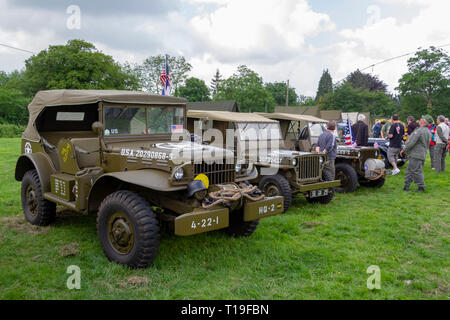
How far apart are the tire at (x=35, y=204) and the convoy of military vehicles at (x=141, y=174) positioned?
17 millimetres

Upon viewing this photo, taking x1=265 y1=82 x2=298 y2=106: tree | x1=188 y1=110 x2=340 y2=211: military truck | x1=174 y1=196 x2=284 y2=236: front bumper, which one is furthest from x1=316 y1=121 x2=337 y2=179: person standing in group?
x1=265 y1=82 x2=298 y2=106: tree

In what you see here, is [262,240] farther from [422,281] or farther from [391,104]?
[391,104]

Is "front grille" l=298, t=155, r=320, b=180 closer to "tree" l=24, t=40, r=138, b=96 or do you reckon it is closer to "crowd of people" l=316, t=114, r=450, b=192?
"crowd of people" l=316, t=114, r=450, b=192

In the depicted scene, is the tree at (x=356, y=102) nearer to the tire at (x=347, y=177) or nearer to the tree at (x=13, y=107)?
the tree at (x=13, y=107)

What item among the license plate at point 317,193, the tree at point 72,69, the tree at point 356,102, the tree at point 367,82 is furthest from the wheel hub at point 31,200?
the tree at point 367,82

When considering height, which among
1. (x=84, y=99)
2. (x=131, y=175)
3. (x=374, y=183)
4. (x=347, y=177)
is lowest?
(x=374, y=183)

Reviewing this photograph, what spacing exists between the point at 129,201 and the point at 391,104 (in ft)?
167

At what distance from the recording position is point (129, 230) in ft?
13.3

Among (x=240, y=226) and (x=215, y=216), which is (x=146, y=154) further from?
(x=240, y=226)

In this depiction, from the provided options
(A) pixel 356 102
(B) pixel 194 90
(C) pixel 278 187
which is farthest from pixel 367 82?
(C) pixel 278 187

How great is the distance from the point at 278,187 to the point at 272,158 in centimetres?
67

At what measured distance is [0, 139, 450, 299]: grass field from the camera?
3.65 meters
